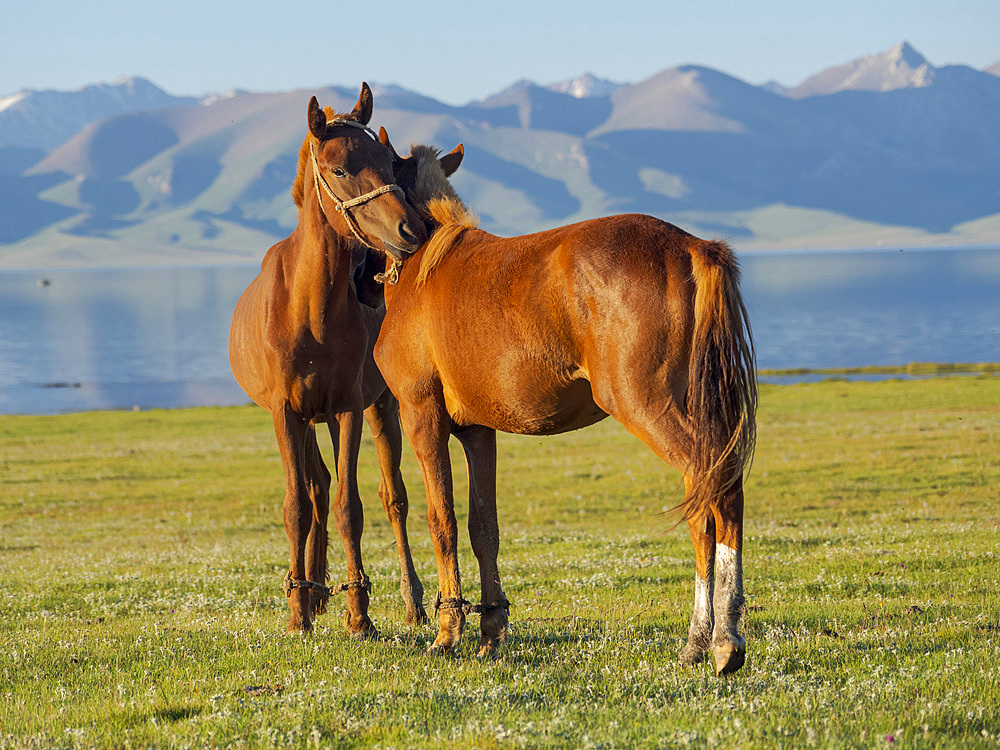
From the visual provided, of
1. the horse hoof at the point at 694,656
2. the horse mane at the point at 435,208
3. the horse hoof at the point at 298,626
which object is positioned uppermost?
the horse mane at the point at 435,208

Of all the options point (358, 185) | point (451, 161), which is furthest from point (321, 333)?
point (451, 161)

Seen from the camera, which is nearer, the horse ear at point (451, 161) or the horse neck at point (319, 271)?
the horse neck at point (319, 271)

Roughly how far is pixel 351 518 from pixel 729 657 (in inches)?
165

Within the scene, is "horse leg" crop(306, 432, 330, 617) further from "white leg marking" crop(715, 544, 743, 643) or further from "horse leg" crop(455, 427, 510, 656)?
"white leg marking" crop(715, 544, 743, 643)

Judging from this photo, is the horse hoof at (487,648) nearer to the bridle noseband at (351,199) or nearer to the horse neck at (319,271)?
the horse neck at (319,271)

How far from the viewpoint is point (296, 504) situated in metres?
9.26

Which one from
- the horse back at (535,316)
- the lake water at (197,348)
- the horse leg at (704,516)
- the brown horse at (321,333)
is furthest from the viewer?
the lake water at (197,348)

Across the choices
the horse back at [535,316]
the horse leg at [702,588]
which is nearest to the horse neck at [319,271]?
the horse back at [535,316]

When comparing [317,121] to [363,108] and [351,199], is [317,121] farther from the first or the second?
[351,199]

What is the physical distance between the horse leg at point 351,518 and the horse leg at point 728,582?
3.61m

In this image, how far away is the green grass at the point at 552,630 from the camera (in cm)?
569

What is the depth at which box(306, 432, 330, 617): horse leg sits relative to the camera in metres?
9.59

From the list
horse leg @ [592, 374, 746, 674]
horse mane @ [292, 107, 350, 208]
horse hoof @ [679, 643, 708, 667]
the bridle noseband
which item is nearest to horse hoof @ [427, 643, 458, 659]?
horse hoof @ [679, 643, 708, 667]

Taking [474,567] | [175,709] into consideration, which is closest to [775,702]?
[175,709]
